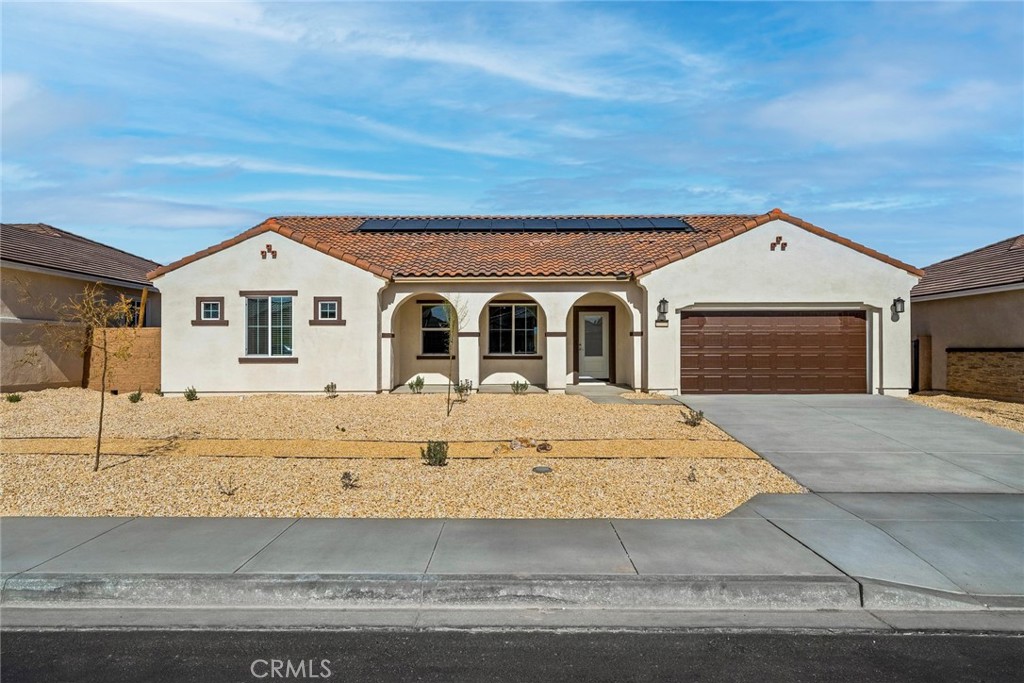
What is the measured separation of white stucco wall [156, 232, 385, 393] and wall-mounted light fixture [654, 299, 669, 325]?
749 centimetres

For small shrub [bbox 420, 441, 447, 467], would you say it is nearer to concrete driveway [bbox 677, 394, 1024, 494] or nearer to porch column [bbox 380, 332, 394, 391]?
concrete driveway [bbox 677, 394, 1024, 494]

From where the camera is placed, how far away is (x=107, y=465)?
951cm

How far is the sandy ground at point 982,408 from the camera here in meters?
13.5

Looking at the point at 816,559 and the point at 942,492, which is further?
the point at 942,492

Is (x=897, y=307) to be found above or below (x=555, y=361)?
above

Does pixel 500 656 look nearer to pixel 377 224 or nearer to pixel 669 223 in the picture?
pixel 669 223

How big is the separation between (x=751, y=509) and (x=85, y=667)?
21.8ft

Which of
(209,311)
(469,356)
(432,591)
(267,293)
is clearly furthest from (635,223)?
(432,591)

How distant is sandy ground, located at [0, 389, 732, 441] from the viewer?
12.0 meters

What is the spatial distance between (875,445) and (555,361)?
342 inches

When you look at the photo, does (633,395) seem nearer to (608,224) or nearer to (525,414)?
(525,414)

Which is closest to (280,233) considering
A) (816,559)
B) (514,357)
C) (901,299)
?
(514,357)

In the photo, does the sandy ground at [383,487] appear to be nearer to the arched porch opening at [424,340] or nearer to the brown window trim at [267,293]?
the brown window trim at [267,293]

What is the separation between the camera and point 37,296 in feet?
61.0
